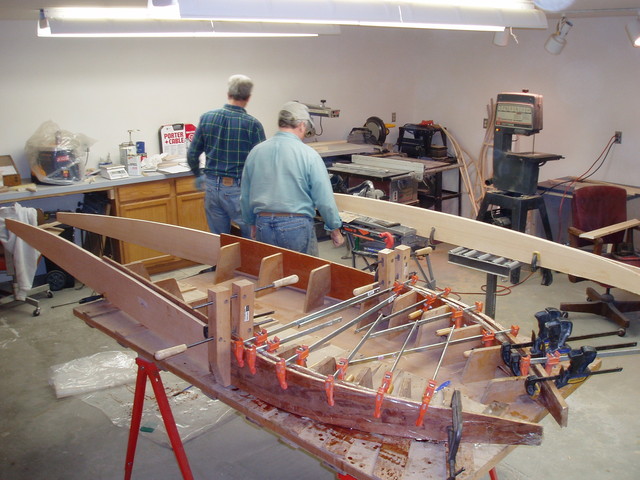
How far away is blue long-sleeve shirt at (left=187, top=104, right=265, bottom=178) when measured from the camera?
4.87 m

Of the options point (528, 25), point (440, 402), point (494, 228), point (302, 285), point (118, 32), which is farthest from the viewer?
point (118, 32)

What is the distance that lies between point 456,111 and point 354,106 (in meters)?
1.29

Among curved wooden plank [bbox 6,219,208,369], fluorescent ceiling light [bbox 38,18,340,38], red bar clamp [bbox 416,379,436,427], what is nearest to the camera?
red bar clamp [bbox 416,379,436,427]

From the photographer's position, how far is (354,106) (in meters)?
8.01

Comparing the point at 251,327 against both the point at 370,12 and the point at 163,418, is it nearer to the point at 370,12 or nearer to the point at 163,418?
the point at 163,418

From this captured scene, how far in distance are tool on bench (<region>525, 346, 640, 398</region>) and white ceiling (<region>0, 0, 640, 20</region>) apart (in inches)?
98.3

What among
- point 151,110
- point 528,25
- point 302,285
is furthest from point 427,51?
point 302,285

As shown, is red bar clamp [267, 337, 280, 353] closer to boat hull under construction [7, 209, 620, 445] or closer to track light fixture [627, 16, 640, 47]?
boat hull under construction [7, 209, 620, 445]

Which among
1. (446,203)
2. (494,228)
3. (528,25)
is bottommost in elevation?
(446,203)

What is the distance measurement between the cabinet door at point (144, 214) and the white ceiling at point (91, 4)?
5.75 ft

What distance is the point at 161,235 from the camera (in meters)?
3.77

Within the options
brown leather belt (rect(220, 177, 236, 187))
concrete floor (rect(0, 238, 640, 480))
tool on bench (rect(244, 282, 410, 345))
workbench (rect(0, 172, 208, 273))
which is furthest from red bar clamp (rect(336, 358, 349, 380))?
workbench (rect(0, 172, 208, 273))

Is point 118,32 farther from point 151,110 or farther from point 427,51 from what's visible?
point 427,51

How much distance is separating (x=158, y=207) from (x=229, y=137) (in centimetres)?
140
